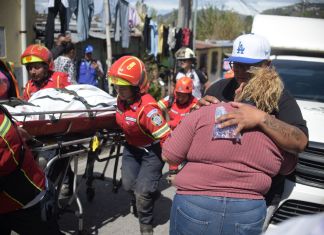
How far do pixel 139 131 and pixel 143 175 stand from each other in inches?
17.5

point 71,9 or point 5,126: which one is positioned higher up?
point 71,9

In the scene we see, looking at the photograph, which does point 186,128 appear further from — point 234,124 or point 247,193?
point 247,193

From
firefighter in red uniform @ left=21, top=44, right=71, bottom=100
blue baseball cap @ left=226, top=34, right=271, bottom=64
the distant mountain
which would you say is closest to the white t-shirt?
the distant mountain

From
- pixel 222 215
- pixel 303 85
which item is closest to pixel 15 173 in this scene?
pixel 222 215

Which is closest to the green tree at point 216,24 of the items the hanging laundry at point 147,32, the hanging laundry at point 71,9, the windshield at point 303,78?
the hanging laundry at point 147,32

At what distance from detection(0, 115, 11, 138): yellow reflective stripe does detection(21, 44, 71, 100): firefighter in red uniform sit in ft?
6.89

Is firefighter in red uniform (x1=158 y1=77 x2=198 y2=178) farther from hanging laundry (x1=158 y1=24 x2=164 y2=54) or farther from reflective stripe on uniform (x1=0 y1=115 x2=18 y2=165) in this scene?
hanging laundry (x1=158 y1=24 x2=164 y2=54)

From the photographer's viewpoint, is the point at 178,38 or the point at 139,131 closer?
the point at 139,131

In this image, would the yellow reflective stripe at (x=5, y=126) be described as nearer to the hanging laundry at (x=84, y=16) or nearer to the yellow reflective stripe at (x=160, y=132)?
the yellow reflective stripe at (x=160, y=132)

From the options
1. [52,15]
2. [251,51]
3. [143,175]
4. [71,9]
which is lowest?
[143,175]

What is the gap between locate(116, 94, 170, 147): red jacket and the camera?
4.09 meters

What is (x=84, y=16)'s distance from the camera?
9.27 m

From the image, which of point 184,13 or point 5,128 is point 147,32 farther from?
point 5,128

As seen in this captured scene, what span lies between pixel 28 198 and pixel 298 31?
14.1 feet
